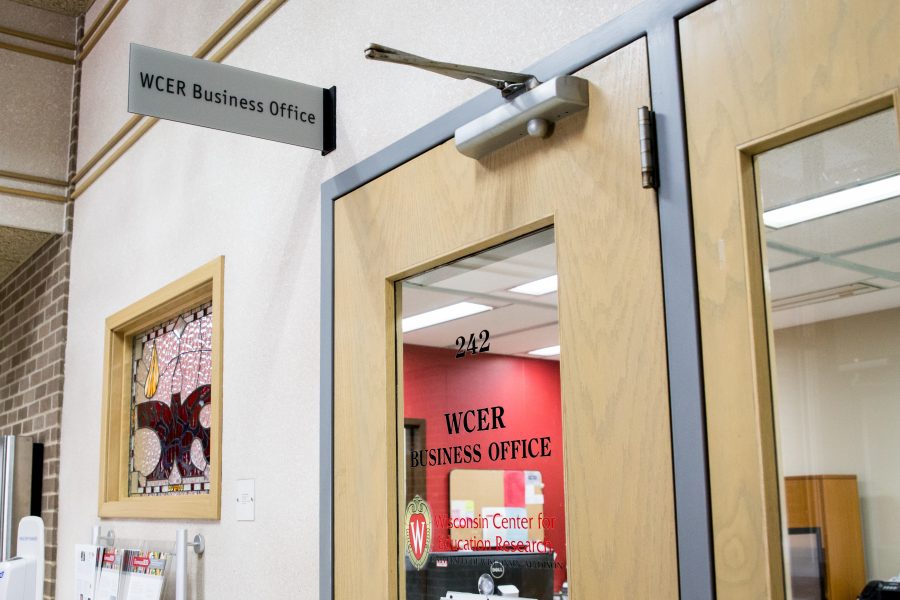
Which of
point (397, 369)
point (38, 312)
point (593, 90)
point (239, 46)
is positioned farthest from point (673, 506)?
point (38, 312)

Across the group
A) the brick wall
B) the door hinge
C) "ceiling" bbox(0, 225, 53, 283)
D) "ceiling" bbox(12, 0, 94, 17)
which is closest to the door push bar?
the door hinge

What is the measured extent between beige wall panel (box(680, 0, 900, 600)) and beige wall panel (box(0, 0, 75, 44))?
3.87m

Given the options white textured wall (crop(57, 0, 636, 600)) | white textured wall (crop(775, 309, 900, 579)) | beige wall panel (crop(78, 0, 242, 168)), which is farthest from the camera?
beige wall panel (crop(78, 0, 242, 168))

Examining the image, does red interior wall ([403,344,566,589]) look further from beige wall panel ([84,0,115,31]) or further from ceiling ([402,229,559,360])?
beige wall panel ([84,0,115,31])

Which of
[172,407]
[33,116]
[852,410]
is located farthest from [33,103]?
[852,410]

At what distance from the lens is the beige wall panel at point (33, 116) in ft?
13.7

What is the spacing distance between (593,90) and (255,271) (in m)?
1.30

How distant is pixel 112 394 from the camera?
11.1 ft

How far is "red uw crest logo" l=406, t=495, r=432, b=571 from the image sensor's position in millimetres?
1712

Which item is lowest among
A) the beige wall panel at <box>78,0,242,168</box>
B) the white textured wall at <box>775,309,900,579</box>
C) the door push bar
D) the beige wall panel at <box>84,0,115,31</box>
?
the white textured wall at <box>775,309,900,579</box>

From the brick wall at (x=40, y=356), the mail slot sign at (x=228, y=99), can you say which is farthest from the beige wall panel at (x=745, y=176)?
the brick wall at (x=40, y=356)

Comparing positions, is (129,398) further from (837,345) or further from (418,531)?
(837,345)

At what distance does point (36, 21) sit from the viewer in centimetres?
436

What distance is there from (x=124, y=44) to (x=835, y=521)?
11.4ft
